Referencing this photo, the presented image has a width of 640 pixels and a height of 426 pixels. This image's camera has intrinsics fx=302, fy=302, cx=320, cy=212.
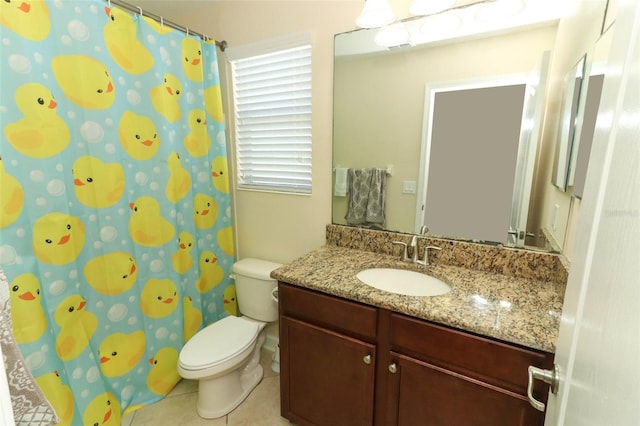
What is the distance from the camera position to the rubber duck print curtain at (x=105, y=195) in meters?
1.17

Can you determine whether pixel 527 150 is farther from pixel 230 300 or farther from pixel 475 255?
pixel 230 300

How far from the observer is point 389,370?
116 cm

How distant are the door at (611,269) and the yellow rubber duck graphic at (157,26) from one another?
5.93 feet

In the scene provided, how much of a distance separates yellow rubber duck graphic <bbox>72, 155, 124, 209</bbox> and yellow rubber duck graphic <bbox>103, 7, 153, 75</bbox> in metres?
0.48

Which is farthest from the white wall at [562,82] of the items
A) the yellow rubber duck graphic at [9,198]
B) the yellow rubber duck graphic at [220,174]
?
the yellow rubber duck graphic at [9,198]

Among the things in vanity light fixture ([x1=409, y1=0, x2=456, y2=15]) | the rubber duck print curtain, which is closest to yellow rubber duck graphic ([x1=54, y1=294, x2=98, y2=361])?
the rubber duck print curtain

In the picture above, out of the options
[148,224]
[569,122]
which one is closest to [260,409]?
[148,224]

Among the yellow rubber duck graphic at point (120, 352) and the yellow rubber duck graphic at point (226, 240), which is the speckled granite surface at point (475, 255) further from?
the yellow rubber duck graphic at point (120, 352)

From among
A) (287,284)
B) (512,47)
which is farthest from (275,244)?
(512,47)

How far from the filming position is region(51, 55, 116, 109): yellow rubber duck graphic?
1257 millimetres

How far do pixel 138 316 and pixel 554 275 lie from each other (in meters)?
2.02

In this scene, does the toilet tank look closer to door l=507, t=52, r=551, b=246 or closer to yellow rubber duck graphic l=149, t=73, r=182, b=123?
yellow rubber duck graphic l=149, t=73, r=182, b=123

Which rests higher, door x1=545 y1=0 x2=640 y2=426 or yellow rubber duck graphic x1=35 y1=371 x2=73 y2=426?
door x1=545 y1=0 x2=640 y2=426

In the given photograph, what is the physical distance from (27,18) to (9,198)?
0.68m
